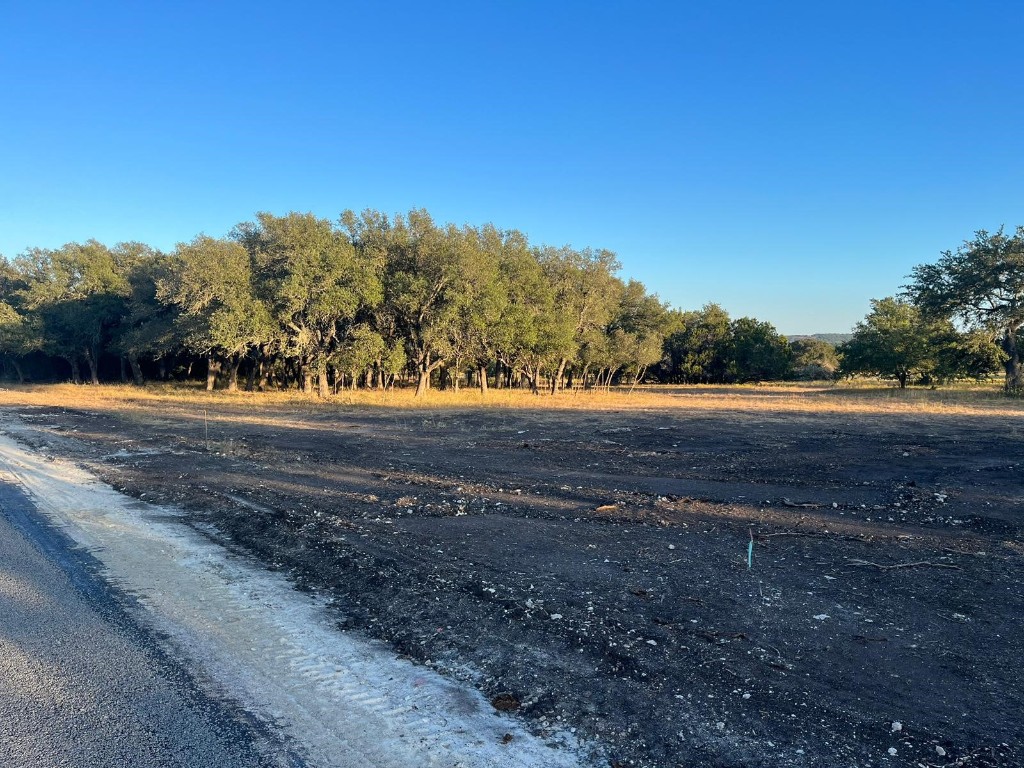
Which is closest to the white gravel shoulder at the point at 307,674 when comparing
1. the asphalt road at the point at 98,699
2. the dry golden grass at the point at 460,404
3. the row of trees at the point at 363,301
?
the asphalt road at the point at 98,699

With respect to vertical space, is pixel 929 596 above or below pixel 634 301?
below

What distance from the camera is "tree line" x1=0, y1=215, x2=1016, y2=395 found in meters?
33.2

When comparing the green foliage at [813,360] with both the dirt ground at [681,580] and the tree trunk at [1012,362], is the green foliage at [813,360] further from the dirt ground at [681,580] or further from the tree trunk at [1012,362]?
the dirt ground at [681,580]

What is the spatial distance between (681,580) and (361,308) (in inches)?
1308

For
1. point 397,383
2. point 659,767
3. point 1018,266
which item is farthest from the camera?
point 397,383

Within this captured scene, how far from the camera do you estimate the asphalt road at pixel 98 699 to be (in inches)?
124

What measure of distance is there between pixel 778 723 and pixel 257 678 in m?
3.30

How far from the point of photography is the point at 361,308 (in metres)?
36.4

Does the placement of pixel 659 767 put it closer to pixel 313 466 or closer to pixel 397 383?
pixel 313 466

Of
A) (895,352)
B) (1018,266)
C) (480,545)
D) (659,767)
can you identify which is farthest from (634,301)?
(659,767)

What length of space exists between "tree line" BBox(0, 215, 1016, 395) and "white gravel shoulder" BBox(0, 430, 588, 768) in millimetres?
27735

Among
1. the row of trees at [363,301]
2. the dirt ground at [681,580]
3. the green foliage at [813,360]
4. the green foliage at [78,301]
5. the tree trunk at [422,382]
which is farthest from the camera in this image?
the green foliage at [813,360]

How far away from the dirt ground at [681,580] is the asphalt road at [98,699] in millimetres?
1276

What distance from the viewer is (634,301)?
5450cm
